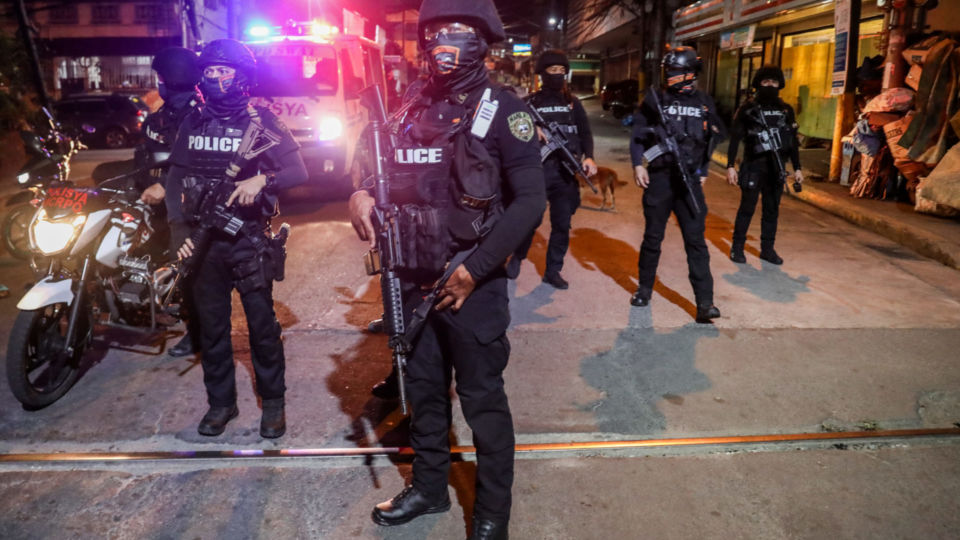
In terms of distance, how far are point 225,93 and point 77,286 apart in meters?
1.77

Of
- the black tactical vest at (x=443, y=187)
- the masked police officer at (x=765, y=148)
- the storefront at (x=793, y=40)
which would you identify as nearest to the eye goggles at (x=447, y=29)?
the black tactical vest at (x=443, y=187)

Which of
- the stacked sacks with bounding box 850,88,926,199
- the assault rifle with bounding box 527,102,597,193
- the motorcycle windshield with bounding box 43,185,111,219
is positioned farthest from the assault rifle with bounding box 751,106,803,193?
the motorcycle windshield with bounding box 43,185,111,219

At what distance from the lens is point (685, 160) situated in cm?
503

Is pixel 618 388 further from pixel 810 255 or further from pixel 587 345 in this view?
pixel 810 255

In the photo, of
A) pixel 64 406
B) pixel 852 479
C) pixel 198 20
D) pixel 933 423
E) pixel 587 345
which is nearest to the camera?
pixel 852 479

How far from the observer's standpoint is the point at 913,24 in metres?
9.50

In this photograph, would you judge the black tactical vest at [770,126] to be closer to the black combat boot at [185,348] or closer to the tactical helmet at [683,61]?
the tactical helmet at [683,61]

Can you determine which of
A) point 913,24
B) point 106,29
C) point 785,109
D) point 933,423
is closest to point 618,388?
point 933,423

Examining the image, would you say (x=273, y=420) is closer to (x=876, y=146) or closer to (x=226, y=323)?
(x=226, y=323)

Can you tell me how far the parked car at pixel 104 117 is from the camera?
19.9 metres

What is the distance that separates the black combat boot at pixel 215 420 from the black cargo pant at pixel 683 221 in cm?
344

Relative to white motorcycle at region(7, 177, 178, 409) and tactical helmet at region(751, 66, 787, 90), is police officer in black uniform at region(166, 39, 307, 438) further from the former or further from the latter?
tactical helmet at region(751, 66, 787, 90)

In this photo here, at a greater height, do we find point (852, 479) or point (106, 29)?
point (106, 29)

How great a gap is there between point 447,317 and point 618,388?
1.91 meters
